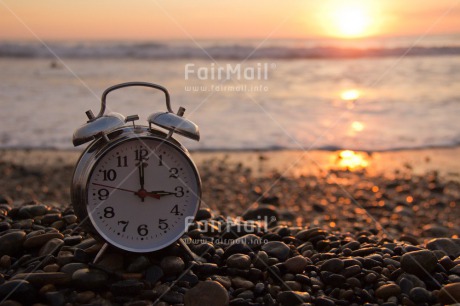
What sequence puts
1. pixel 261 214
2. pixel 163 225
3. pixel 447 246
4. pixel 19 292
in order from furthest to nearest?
pixel 261 214 < pixel 447 246 < pixel 163 225 < pixel 19 292

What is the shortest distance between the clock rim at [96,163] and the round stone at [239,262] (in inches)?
12.9

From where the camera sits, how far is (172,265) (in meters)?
3.05

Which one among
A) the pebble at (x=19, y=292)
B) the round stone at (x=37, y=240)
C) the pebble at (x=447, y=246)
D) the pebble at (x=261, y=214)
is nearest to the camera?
the pebble at (x=19, y=292)

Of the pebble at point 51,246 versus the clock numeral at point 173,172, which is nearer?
the clock numeral at point 173,172

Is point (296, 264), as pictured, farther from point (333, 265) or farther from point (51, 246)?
point (51, 246)

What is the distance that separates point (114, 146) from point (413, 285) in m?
1.77

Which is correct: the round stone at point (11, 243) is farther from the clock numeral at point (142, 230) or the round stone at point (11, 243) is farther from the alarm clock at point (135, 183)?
the clock numeral at point (142, 230)

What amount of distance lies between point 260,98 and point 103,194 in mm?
9844

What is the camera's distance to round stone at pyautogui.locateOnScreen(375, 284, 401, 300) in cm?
291

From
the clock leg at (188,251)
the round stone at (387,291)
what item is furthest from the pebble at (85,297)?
the round stone at (387,291)

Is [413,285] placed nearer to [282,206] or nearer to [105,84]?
[282,206]

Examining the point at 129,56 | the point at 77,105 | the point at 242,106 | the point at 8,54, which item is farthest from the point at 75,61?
the point at 242,106

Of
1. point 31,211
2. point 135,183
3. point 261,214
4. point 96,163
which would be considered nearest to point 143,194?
point 135,183

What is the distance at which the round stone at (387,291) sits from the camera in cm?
291
